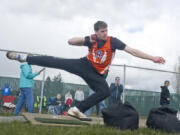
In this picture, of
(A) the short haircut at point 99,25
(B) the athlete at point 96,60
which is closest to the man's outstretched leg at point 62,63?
(B) the athlete at point 96,60

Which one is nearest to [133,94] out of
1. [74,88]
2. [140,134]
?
[74,88]

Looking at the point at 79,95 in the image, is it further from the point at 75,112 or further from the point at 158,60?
the point at 158,60

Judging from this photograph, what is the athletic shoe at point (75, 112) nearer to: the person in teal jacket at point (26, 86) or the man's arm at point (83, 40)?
the man's arm at point (83, 40)

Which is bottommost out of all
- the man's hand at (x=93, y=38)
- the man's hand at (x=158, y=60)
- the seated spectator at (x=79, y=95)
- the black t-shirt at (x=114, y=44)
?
the seated spectator at (x=79, y=95)

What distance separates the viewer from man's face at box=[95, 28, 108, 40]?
5348 millimetres

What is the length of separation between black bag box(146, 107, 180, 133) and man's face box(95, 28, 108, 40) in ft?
6.22

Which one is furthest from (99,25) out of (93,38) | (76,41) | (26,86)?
(26,86)

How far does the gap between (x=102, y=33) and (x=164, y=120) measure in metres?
2.17

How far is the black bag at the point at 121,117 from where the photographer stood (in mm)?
5102

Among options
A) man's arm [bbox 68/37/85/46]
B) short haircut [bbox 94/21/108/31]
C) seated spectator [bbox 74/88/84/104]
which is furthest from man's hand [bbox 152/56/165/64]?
seated spectator [bbox 74/88/84/104]

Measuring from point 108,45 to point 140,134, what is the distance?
192 cm

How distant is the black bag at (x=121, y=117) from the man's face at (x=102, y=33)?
147cm

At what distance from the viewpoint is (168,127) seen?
522 centimetres

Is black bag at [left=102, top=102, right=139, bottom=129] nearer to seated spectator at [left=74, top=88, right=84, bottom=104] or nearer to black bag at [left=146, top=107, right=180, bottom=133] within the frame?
black bag at [left=146, top=107, right=180, bottom=133]
